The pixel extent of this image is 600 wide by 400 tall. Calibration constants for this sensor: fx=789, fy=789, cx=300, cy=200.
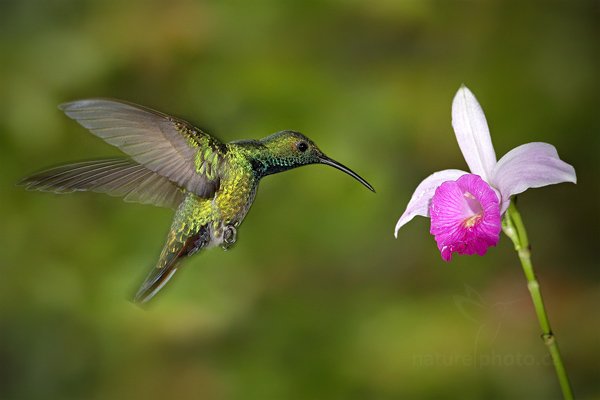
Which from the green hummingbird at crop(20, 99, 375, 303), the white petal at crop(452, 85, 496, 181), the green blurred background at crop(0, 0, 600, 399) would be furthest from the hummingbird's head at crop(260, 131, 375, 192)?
the green blurred background at crop(0, 0, 600, 399)

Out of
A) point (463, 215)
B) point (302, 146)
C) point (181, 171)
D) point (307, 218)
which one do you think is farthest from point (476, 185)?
point (307, 218)

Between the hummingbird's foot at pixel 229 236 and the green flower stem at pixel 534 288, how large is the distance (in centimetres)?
29

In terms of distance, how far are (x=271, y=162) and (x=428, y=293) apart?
1.12m

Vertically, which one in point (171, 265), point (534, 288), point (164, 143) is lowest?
point (534, 288)

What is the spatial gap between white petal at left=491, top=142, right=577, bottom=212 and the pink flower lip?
18mm

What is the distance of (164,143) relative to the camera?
2.85ft

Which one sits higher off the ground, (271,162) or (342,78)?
(342,78)

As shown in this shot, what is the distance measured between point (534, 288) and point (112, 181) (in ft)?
1.61

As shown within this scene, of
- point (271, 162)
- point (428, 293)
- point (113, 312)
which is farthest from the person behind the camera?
point (428, 293)

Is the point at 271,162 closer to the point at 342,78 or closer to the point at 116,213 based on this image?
the point at 116,213

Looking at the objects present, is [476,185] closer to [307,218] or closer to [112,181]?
[112,181]

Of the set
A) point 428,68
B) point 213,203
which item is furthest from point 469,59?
point 213,203

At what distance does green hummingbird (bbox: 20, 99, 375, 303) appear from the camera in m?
0.83

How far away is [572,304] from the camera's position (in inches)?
77.2
